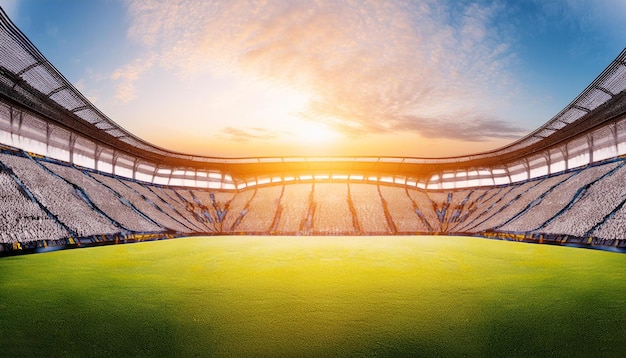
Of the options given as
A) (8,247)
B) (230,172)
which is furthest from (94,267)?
(230,172)

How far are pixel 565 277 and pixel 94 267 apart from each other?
1208 cm

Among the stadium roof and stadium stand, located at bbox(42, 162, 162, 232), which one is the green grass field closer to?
the stadium roof

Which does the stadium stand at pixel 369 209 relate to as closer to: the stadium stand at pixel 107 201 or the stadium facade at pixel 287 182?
the stadium facade at pixel 287 182

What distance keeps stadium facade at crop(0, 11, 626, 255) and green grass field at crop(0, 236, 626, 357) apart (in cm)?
790

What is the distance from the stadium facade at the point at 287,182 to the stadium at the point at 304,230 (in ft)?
0.45

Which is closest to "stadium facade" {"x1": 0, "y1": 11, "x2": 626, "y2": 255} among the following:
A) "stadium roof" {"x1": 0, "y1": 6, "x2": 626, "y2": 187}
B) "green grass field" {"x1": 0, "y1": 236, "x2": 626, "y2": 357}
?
"stadium roof" {"x1": 0, "y1": 6, "x2": 626, "y2": 187}

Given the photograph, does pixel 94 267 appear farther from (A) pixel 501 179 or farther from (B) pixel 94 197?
(A) pixel 501 179

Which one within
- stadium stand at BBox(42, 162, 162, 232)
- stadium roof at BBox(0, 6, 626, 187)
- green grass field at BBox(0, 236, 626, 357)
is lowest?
green grass field at BBox(0, 236, 626, 357)

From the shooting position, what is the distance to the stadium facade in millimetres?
13797

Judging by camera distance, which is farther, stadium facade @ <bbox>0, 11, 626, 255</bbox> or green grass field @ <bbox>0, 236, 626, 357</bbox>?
stadium facade @ <bbox>0, 11, 626, 255</bbox>

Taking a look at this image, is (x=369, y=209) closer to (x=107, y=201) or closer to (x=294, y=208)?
(x=294, y=208)

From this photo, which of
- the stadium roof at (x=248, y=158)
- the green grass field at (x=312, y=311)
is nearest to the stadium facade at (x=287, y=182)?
the stadium roof at (x=248, y=158)

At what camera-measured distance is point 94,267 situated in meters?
8.24

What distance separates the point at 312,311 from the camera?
4625mm
